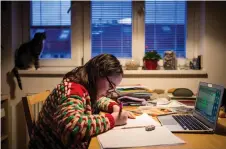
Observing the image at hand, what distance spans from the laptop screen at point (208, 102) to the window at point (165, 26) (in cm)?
140

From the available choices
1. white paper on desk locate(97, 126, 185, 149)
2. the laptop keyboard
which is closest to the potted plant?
the laptop keyboard

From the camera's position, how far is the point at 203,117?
117 centimetres

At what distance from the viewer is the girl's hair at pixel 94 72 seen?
43.1 inches

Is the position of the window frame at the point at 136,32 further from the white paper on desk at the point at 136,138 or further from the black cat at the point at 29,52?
the white paper on desk at the point at 136,138

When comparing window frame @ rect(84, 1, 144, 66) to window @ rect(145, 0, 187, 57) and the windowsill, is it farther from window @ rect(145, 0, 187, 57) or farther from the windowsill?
the windowsill

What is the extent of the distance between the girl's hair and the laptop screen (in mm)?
418

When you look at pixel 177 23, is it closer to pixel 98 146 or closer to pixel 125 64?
pixel 125 64

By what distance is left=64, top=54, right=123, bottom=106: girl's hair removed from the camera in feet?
3.59

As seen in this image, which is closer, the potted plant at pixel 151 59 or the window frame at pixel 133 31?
the potted plant at pixel 151 59

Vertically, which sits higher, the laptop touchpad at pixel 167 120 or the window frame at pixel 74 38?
the window frame at pixel 74 38

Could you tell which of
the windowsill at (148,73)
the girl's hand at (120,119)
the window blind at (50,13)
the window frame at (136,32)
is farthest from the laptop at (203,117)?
the window blind at (50,13)

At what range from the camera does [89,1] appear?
8.54 ft

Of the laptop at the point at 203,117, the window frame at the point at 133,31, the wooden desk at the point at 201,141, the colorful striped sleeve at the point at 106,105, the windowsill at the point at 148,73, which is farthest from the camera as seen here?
the window frame at the point at 133,31

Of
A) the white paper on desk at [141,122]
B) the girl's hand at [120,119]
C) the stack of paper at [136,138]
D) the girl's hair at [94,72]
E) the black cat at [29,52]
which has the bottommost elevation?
the white paper on desk at [141,122]
